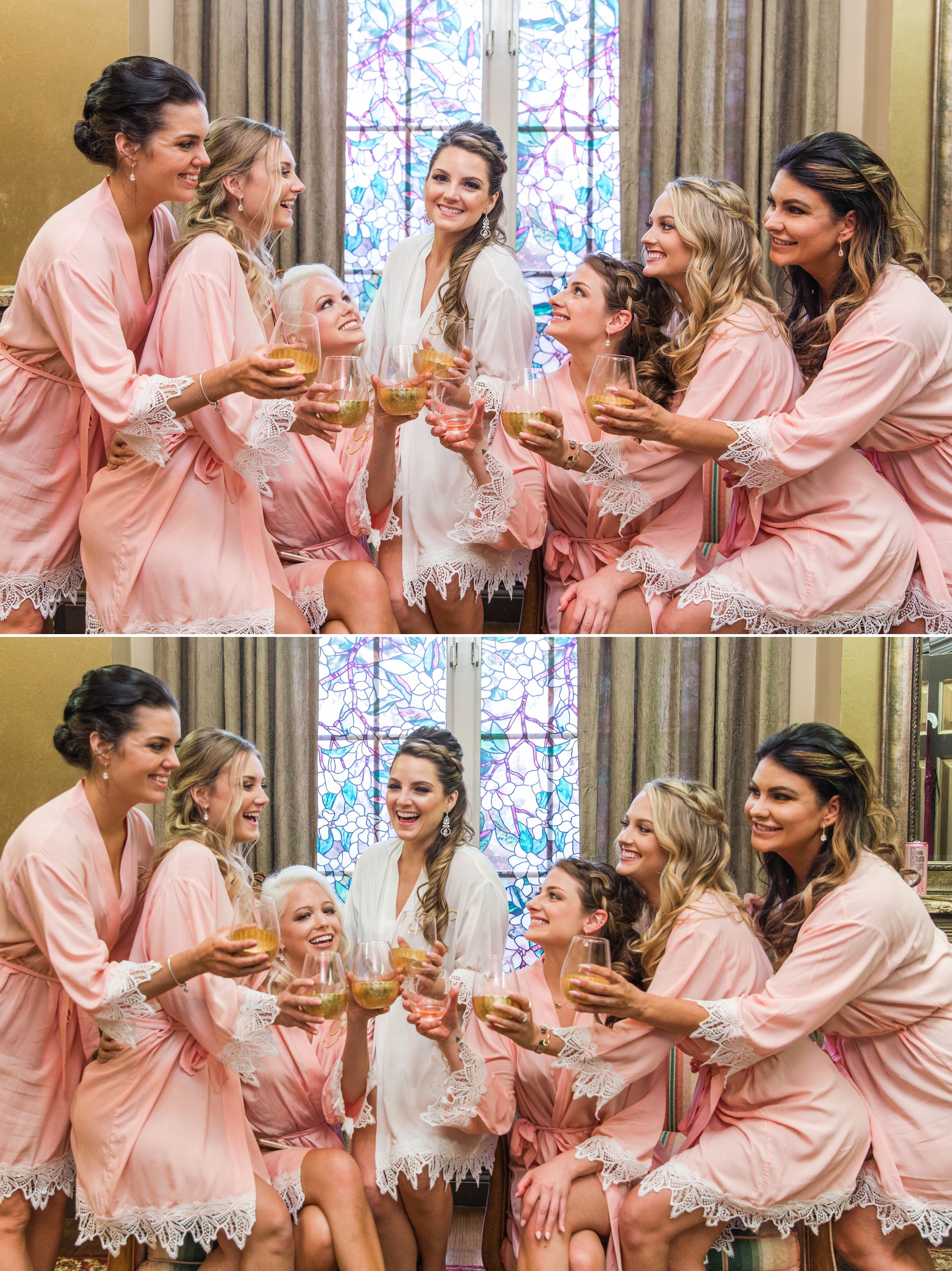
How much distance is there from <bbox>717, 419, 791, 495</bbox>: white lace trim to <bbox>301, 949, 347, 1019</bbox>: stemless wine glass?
1400 millimetres

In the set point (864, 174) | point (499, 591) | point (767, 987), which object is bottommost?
point (767, 987)

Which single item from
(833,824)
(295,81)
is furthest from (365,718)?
(295,81)

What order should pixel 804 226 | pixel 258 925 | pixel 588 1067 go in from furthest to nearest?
pixel 804 226, pixel 588 1067, pixel 258 925

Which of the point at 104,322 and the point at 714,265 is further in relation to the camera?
the point at 714,265

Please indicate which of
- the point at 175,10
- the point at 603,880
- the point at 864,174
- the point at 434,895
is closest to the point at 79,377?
the point at 434,895

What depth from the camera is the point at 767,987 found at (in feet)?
8.95

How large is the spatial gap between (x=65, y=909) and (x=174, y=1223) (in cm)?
67

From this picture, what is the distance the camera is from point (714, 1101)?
112 inches

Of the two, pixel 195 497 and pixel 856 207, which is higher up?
pixel 856 207

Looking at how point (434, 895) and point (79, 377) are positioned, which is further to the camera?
point (434, 895)

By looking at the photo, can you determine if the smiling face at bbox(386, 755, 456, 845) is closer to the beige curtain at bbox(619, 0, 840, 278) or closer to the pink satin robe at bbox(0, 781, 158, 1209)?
the pink satin robe at bbox(0, 781, 158, 1209)

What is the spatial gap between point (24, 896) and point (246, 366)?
3.86ft

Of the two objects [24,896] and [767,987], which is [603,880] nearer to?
[767,987]

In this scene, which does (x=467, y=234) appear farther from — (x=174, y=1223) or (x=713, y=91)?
(x=174, y=1223)
